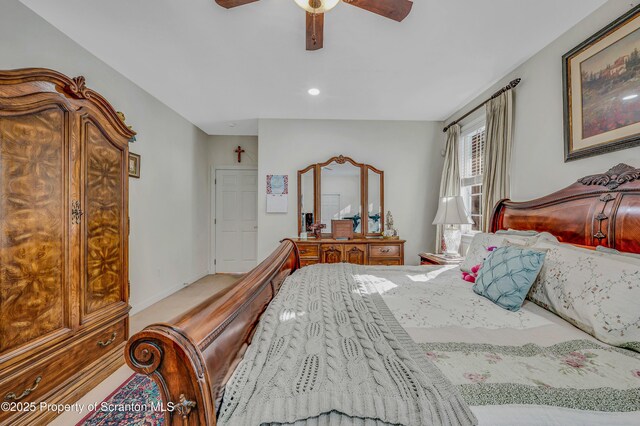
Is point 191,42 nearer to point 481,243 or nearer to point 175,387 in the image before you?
point 175,387

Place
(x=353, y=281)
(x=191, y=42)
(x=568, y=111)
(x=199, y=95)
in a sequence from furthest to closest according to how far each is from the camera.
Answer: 1. (x=199, y=95)
2. (x=191, y=42)
3. (x=568, y=111)
4. (x=353, y=281)

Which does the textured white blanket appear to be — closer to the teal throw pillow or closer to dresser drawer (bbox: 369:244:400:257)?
the teal throw pillow

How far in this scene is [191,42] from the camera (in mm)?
2146

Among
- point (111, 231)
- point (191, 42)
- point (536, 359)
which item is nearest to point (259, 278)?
point (536, 359)

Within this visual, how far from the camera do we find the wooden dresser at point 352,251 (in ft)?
11.6

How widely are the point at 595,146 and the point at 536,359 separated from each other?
169 cm

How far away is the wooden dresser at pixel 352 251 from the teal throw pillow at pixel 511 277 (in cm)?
203

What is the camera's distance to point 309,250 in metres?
3.54

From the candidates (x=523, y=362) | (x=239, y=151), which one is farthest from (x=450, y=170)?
(x=239, y=151)

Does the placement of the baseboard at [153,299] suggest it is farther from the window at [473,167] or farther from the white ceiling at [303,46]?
Result: the window at [473,167]

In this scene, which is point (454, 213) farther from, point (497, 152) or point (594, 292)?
point (594, 292)

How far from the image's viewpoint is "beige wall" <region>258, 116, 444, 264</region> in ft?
13.2

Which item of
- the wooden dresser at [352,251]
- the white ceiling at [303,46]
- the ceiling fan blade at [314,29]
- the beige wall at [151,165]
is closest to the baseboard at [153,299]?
the beige wall at [151,165]

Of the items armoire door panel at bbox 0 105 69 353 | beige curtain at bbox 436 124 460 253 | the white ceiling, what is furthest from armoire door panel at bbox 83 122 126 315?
beige curtain at bbox 436 124 460 253
